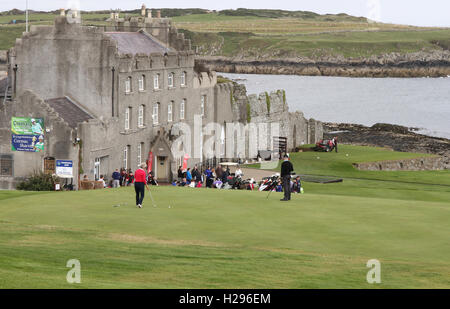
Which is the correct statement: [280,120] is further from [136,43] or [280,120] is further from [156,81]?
Result: [156,81]

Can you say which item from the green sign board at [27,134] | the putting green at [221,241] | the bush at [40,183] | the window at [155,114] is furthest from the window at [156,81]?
the putting green at [221,241]

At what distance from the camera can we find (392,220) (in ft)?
85.5

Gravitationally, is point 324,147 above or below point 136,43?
below

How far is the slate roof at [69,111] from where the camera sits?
5166 cm

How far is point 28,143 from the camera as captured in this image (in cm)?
4869

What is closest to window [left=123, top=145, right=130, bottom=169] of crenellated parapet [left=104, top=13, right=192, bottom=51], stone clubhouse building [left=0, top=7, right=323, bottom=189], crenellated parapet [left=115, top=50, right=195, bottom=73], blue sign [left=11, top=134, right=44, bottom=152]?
stone clubhouse building [left=0, top=7, right=323, bottom=189]

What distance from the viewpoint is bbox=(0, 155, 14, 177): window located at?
49638 millimetres

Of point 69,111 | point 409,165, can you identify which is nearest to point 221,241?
point 69,111

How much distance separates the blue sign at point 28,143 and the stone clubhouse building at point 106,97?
26cm

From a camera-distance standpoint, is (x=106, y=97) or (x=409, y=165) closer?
(x=106, y=97)

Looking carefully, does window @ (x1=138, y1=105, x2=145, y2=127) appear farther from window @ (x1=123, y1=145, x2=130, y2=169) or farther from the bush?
the bush

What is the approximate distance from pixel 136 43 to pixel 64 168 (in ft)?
54.9

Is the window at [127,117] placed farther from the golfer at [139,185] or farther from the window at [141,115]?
the golfer at [139,185]
